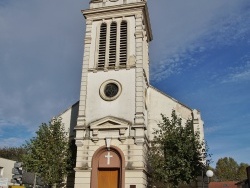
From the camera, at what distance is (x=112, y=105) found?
2414cm

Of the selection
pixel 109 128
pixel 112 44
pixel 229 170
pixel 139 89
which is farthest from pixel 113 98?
pixel 229 170

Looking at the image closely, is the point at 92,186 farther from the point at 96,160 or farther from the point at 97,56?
the point at 97,56

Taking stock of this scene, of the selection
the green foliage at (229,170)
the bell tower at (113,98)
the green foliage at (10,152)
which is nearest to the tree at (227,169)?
the green foliage at (229,170)

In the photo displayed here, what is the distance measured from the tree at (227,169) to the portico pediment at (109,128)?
6531 cm

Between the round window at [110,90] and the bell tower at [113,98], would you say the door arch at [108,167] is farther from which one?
the round window at [110,90]

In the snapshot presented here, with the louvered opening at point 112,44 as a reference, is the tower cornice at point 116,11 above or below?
above

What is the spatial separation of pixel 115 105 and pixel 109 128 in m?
2.05

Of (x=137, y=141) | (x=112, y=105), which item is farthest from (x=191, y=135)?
(x=112, y=105)

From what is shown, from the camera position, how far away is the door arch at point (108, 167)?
21.9m

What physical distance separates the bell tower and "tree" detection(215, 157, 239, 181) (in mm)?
63977

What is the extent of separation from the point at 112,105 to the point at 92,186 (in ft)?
20.7

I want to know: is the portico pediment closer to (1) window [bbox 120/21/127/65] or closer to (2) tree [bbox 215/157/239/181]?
(1) window [bbox 120/21/127/65]

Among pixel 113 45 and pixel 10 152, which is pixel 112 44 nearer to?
pixel 113 45

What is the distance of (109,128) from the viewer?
23.0 metres
